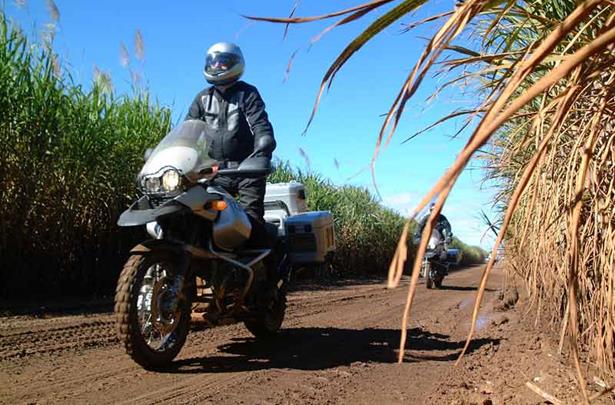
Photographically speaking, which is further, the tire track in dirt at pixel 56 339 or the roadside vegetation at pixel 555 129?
the tire track in dirt at pixel 56 339

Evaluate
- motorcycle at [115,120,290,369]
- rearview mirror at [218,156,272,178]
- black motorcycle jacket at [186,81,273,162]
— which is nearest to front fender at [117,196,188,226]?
motorcycle at [115,120,290,369]

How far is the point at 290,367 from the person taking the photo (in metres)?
3.63

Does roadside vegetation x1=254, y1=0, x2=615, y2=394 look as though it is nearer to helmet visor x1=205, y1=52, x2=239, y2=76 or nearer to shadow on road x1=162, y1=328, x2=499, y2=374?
shadow on road x1=162, y1=328, x2=499, y2=374

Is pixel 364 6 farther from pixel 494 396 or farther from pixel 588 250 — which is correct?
pixel 494 396

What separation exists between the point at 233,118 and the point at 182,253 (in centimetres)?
134

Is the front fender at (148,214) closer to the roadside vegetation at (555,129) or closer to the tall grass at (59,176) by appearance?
the roadside vegetation at (555,129)

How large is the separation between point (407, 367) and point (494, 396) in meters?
0.89

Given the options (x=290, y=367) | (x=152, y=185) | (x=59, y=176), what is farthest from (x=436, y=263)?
(x=152, y=185)

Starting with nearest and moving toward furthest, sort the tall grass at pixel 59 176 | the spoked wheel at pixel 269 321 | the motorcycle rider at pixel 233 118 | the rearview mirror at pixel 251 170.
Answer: the rearview mirror at pixel 251 170 < the motorcycle rider at pixel 233 118 < the spoked wheel at pixel 269 321 < the tall grass at pixel 59 176

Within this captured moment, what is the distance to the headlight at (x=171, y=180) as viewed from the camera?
11.1ft

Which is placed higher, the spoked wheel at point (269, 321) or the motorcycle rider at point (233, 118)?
the motorcycle rider at point (233, 118)

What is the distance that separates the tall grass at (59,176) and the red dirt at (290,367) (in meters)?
1.26

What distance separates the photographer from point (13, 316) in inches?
201

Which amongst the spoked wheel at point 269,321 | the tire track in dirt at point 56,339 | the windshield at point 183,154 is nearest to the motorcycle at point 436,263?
the spoked wheel at point 269,321
